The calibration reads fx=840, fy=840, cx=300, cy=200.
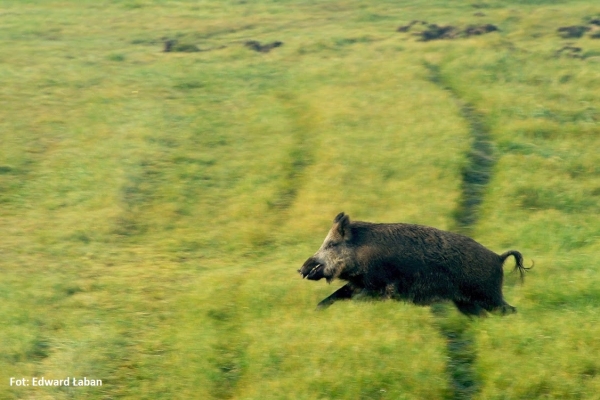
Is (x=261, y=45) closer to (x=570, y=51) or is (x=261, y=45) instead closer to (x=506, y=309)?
(x=570, y=51)

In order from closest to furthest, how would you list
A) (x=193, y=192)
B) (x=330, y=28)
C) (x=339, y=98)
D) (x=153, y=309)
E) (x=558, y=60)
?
1. (x=153, y=309)
2. (x=193, y=192)
3. (x=339, y=98)
4. (x=558, y=60)
5. (x=330, y=28)

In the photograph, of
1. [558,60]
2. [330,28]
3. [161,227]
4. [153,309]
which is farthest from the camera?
[330,28]

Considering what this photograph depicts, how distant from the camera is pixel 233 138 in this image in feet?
74.7

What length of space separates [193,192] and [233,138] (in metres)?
4.30

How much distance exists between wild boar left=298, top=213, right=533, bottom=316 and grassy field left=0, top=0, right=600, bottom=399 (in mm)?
338

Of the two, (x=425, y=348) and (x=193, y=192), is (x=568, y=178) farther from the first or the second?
(x=425, y=348)

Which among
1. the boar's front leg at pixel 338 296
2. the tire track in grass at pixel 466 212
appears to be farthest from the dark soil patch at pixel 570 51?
the boar's front leg at pixel 338 296

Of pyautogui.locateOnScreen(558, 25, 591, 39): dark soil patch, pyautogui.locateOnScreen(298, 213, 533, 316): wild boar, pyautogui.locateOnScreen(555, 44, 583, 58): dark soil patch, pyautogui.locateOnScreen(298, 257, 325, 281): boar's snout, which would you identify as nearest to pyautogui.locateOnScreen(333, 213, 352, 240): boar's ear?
pyautogui.locateOnScreen(298, 213, 533, 316): wild boar

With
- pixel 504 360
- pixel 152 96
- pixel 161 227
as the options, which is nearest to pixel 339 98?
pixel 152 96

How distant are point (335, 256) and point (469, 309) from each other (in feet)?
6.51

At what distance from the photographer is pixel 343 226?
1188 centimetres

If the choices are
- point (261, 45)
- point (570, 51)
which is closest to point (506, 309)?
point (570, 51)

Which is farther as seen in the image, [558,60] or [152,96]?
[558,60]

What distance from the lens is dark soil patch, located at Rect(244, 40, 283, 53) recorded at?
32.1m
